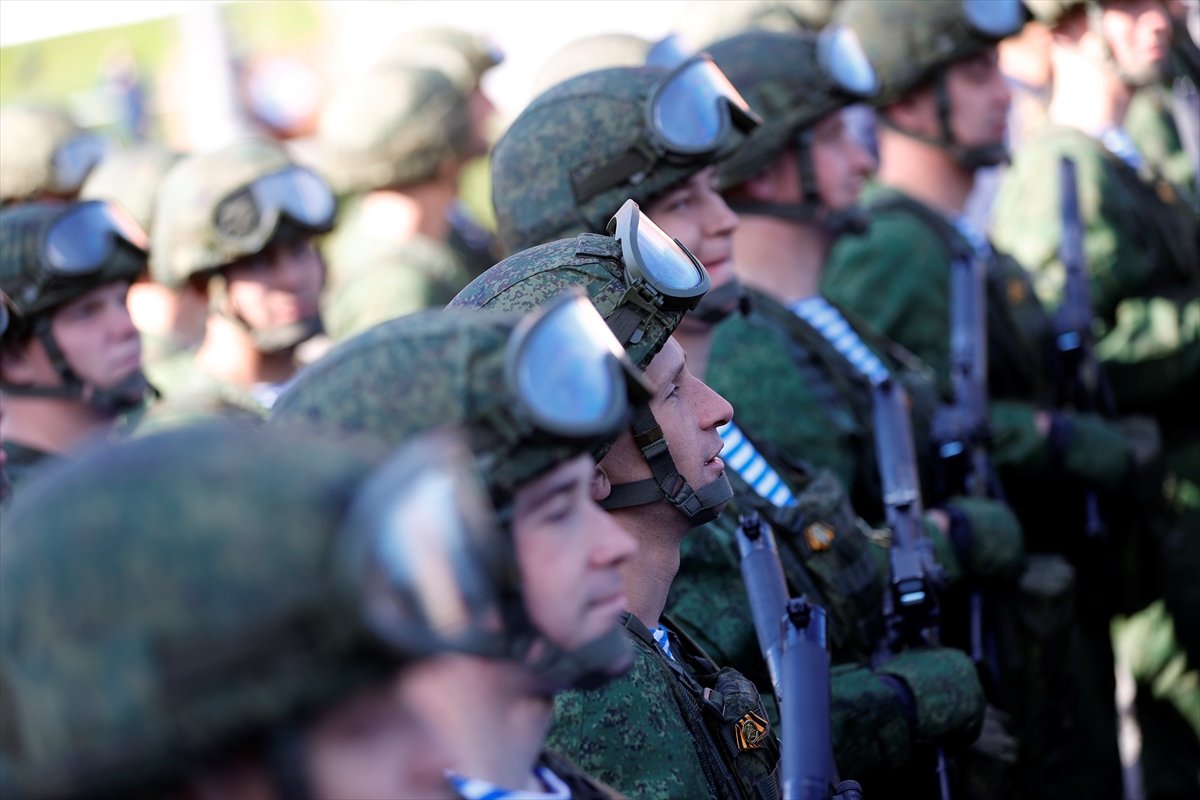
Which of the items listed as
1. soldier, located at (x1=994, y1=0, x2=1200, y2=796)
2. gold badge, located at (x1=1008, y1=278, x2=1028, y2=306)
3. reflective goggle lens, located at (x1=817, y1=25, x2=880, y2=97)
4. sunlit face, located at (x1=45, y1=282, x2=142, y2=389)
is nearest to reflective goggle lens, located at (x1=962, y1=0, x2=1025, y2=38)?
soldier, located at (x1=994, y1=0, x2=1200, y2=796)

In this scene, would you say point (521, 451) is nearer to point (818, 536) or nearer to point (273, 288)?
point (818, 536)

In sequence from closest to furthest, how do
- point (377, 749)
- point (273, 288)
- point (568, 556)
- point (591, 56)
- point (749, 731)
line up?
point (377, 749) → point (568, 556) → point (749, 731) → point (273, 288) → point (591, 56)

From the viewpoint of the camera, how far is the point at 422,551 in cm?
161

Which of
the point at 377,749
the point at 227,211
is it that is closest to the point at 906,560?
the point at 377,749

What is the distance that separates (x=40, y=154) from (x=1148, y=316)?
499 centimetres

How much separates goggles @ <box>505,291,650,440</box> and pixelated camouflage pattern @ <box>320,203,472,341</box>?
4.73 meters

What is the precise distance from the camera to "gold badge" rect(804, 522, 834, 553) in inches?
152

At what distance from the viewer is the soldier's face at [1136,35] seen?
→ 7.77 meters

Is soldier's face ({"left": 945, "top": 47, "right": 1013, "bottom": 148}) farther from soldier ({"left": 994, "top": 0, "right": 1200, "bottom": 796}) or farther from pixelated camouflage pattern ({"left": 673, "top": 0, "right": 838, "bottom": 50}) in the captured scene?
pixelated camouflage pattern ({"left": 673, "top": 0, "right": 838, "bottom": 50})

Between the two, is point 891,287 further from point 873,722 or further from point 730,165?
point 873,722

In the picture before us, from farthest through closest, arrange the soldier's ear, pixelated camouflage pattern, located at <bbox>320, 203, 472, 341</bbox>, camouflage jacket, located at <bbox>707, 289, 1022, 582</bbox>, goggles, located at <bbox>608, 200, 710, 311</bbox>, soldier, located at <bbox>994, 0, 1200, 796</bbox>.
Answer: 1. pixelated camouflage pattern, located at <bbox>320, 203, 472, 341</bbox>
2. soldier, located at <bbox>994, 0, 1200, 796</bbox>
3. camouflage jacket, located at <bbox>707, 289, 1022, 582</bbox>
4. goggles, located at <bbox>608, 200, 710, 311</bbox>
5. the soldier's ear

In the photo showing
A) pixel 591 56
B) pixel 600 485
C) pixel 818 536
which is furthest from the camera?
pixel 591 56

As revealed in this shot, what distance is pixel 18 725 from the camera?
161cm

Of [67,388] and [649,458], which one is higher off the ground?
[649,458]
